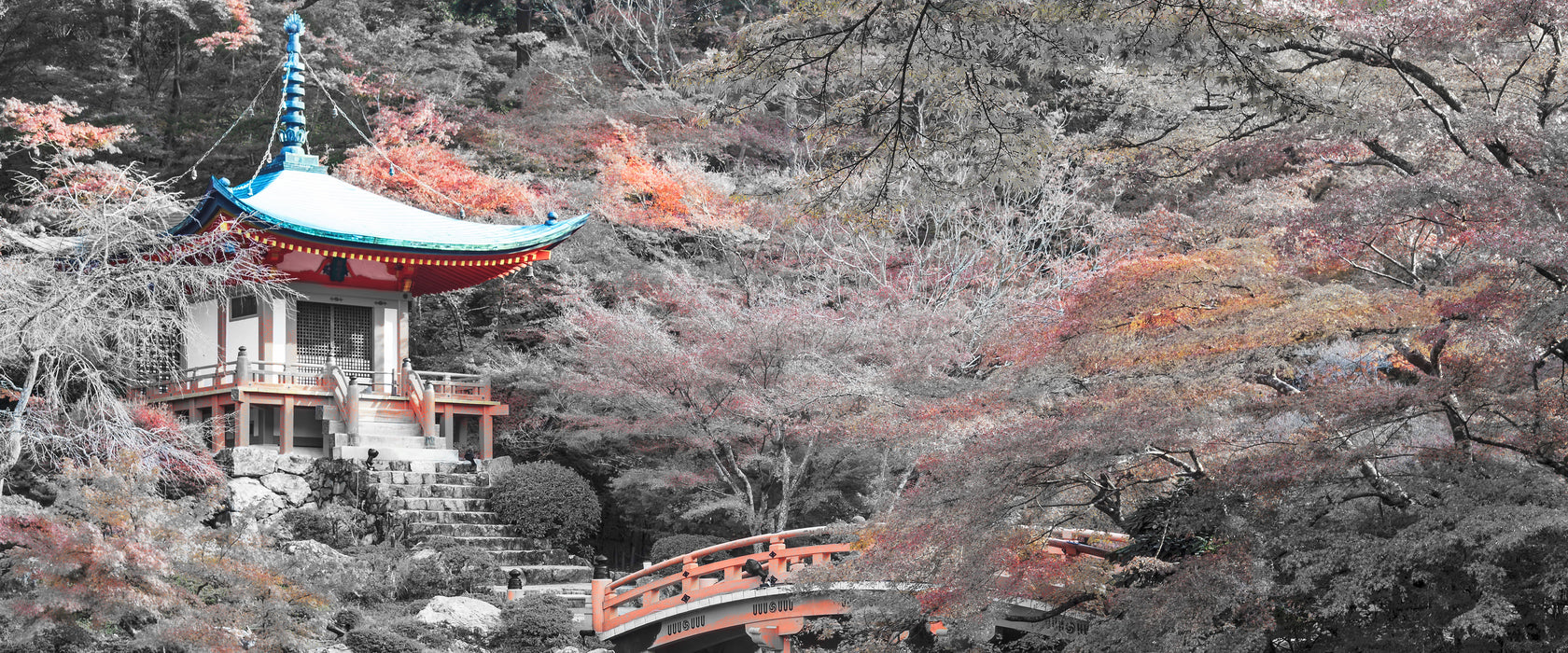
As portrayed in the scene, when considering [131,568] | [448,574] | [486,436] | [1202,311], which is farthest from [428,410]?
[1202,311]

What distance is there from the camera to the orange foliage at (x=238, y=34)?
20.1 metres

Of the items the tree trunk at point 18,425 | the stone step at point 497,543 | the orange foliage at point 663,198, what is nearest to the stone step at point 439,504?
the stone step at point 497,543

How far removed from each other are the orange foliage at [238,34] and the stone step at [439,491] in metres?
8.29

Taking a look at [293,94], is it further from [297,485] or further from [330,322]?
[297,485]

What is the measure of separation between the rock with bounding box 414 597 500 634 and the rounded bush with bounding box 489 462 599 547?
2.99 metres

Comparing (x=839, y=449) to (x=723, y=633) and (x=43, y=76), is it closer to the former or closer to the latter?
(x=723, y=633)

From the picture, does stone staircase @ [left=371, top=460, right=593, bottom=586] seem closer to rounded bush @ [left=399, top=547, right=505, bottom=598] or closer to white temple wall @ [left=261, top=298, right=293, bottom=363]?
rounded bush @ [left=399, top=547, right=505, bottom=598]

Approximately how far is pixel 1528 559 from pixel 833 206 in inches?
157

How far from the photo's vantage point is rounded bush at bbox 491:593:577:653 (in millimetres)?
12000

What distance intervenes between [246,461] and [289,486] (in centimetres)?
58

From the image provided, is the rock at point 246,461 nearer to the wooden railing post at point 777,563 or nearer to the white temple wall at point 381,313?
the white temple wall at point 381,313

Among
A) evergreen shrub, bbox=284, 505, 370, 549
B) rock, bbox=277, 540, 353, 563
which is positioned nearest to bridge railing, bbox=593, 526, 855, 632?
rock, bbox=277, 540, 353, 563

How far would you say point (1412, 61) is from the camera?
357 inches

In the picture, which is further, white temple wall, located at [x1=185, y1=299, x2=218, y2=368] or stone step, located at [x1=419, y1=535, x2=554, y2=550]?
white temple wall, located at [x1=185, y1=299, x2=218, y2=368]
